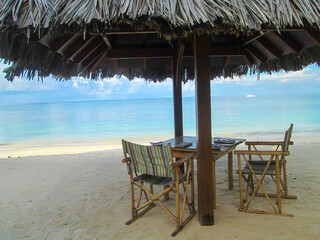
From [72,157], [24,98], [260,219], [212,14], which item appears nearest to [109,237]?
[260,219]

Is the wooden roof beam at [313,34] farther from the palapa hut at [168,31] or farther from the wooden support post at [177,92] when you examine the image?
the wooden support post at [177,92]

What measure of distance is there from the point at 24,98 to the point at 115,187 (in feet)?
224

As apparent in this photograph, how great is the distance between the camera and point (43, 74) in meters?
3.80

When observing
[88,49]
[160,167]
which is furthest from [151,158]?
[88,49]

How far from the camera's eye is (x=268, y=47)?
3.43 m

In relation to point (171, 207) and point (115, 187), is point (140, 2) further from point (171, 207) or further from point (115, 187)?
point (115, 187)

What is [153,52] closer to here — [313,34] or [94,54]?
[94,54]

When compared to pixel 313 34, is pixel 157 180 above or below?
below

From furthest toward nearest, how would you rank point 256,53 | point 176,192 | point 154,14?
point 256,53 → point 176,192 → point 154,14

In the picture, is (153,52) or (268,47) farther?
(153,52)

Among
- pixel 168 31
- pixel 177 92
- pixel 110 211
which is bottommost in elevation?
pixel 110 211

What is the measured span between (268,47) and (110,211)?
9.24 feet

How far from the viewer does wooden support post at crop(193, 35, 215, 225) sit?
2371 millimetres

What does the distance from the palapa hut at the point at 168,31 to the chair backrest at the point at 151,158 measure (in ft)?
1.12
